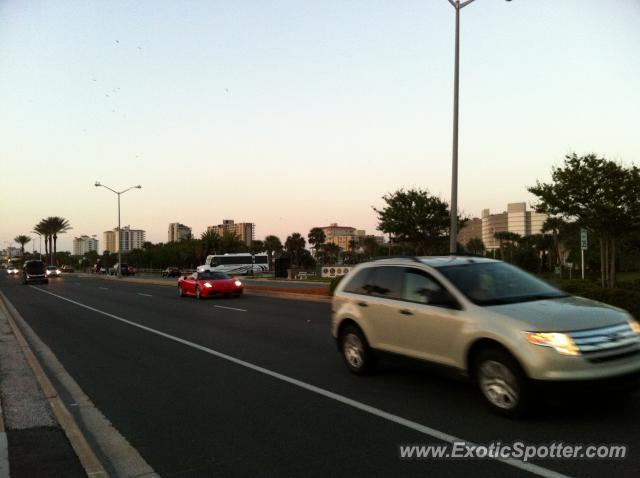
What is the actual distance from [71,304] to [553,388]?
21.0 metres

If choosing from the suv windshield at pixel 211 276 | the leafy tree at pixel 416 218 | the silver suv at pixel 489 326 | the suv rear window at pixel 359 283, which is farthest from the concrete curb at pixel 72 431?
the leafy tree at pixel 416 218

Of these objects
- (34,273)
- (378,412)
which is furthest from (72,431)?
(34,273)

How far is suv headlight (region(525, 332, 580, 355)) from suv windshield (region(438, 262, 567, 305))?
2.51ft

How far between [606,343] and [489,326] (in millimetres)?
1057

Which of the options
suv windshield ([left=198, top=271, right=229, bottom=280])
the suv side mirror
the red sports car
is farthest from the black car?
the suv side mirror

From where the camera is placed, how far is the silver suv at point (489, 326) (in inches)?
202

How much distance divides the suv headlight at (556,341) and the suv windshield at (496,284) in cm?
76

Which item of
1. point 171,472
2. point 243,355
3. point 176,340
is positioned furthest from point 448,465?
point 176,340

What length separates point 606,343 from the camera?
5195mm

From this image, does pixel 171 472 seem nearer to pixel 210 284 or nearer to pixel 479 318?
pixel 479 318

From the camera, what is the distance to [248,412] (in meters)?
6.09

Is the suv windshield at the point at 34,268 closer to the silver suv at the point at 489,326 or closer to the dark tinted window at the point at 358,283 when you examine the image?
the dark tinted window at the point at 358,283

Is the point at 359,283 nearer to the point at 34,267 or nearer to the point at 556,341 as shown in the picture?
the point at 556,341

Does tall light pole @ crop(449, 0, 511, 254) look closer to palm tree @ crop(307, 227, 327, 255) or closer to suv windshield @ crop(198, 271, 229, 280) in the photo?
suv windshield @ crop(198, 271, 229, 280)
